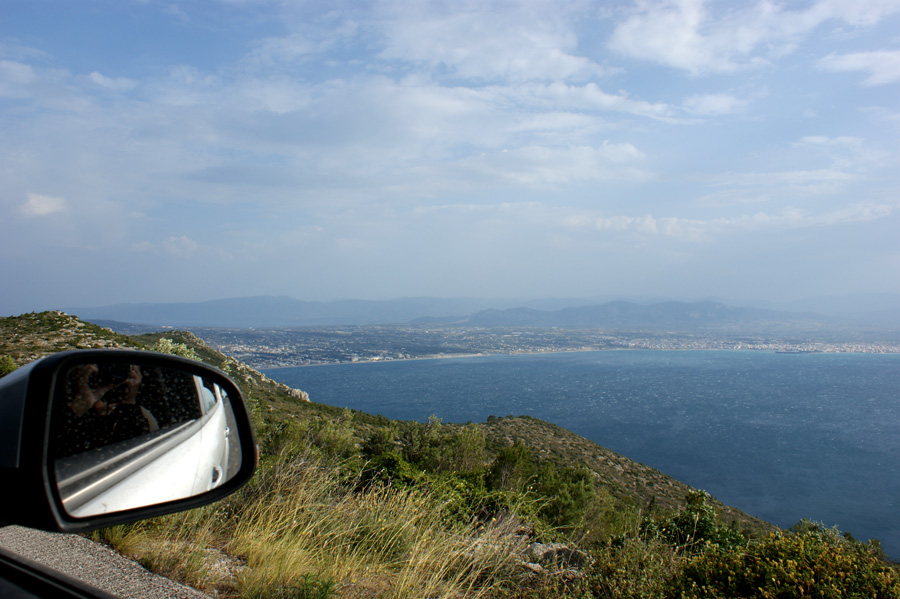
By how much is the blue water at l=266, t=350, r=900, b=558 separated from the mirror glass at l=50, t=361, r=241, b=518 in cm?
5627

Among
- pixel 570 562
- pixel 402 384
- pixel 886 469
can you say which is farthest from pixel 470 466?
pixel 402 384

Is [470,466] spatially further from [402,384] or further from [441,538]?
[402,384]

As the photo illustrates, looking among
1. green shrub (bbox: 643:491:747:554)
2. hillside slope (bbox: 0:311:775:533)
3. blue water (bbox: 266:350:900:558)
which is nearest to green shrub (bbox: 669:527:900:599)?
green shrub (bbox: 643:491:747:554)

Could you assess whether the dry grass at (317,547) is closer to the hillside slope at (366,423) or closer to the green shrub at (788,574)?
the green shrub at (788,574)

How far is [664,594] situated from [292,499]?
3196 millimetres

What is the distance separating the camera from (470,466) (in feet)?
62.0

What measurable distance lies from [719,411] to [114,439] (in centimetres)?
10342

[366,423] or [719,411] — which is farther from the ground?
[366,423]

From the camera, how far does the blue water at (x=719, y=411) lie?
2160 inches

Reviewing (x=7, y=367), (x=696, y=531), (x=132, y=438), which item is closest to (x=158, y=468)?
(x=132, y=438)

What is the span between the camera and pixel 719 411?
90875 millimetres

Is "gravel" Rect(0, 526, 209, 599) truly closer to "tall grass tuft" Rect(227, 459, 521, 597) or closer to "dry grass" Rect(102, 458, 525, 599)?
"dry grass" Rect(102, 458, 525, 599)

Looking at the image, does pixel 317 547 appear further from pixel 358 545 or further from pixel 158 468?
pixel 158 468

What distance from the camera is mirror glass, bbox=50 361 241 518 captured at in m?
1.55
